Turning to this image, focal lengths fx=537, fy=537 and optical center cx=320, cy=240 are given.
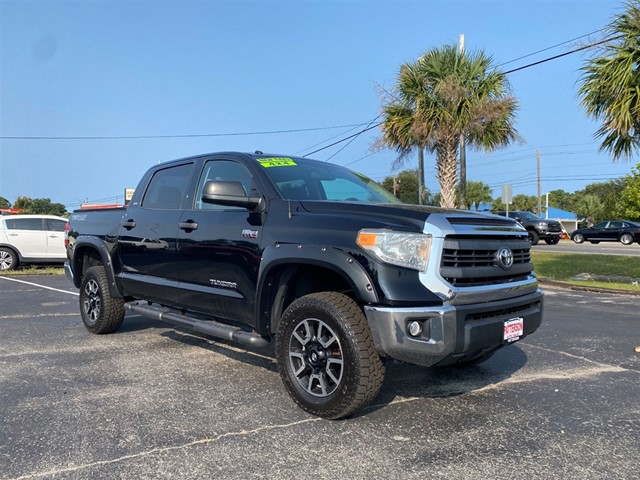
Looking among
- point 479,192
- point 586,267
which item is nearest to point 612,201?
point 479,192

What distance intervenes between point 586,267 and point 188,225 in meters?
13.2

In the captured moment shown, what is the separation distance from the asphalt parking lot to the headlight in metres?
1.10

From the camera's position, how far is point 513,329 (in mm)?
3805

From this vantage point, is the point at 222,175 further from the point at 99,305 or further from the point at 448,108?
the point at 448,108

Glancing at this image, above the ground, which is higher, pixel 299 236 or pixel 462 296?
pixel 299 236

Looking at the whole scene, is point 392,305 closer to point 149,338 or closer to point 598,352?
point 598,352

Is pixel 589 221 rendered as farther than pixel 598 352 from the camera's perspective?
Yes

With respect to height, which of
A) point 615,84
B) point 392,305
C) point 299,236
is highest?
point 615,84

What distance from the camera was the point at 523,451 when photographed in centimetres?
317

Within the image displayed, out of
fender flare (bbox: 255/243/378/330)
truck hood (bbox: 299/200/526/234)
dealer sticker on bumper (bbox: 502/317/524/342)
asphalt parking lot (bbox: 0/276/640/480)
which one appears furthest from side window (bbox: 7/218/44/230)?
dealer sticker on bumper (bbox: 502/317/524/342)

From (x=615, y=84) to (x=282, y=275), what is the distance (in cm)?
990

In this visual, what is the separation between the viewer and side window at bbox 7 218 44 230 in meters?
14.4

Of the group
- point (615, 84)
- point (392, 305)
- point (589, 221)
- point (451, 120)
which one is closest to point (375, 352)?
point (392, 305)

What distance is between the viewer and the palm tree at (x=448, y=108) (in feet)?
49.9
